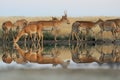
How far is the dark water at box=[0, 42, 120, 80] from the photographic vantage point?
269 inches

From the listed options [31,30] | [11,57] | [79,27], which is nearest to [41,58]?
[11,57]

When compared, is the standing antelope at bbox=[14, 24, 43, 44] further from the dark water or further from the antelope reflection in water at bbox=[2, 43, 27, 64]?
the antelope reflection in water at bbox=[2, 43, 27, 64]

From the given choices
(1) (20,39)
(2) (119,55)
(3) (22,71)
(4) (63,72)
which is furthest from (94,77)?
(1) (20,39)

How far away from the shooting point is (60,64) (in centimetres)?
858

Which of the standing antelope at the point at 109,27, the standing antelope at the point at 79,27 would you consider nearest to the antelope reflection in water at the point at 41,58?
the standing antelope at the point at 79,27

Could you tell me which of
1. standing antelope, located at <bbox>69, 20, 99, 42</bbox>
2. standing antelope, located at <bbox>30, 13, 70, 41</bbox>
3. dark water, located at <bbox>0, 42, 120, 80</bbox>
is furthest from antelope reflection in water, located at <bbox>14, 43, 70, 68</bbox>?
standing antelope, located at <bbox>69, 20, 99, 42</bbox>

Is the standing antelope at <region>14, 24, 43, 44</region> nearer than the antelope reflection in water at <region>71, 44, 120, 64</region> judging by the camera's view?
No

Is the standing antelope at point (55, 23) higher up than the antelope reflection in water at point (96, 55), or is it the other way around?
the standing antelope at point (55, 23)

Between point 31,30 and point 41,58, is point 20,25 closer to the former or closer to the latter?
point 31,30

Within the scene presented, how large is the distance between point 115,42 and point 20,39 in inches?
98.9

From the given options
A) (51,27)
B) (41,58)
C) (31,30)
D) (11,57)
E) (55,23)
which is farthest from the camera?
(55,23)

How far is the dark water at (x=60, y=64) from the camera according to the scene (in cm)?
683

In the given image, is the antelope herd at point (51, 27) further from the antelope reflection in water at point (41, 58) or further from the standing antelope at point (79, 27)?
the antelope reflection in water at point (41, 58)

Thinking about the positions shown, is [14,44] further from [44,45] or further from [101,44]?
[101,44]
